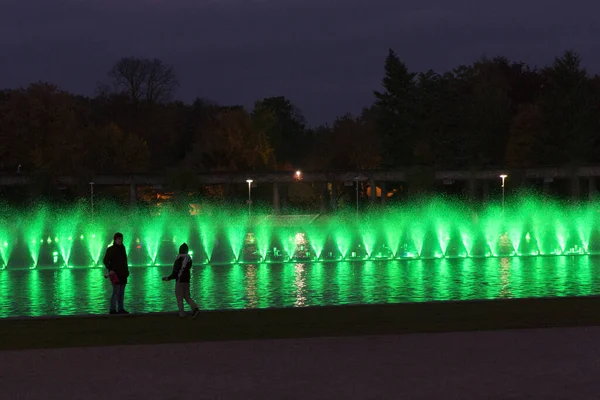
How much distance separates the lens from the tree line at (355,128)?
332 ft

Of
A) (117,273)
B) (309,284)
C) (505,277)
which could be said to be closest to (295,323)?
(117,273)

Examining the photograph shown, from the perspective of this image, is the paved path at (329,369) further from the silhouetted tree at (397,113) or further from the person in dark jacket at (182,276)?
the silhouetted tree at (397,113)

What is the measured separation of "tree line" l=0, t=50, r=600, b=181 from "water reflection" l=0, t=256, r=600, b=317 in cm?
6495

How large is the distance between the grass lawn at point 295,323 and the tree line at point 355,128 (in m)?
80.6

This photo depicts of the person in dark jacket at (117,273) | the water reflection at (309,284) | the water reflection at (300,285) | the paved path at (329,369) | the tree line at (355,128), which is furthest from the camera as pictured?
the tree line at (355,128)

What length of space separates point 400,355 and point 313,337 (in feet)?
8.22

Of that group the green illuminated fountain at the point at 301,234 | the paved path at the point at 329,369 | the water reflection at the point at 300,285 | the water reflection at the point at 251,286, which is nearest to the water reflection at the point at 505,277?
the green illuminated fountain at the point at 301,234

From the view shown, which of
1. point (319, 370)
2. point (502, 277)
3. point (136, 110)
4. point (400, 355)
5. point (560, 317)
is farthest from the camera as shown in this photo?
point (136, 110)

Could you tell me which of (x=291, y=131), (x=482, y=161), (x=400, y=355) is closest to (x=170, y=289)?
(x=400, y=355)

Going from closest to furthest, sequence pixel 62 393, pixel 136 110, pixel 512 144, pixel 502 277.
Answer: pixel 62 393
pixel 502 277
pixel 512 144
pixel 136 110

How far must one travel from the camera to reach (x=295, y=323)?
17.4m

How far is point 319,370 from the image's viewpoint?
1227 cm

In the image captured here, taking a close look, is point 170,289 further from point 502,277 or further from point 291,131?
point 291,131

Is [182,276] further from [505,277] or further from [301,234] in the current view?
[301,234]
